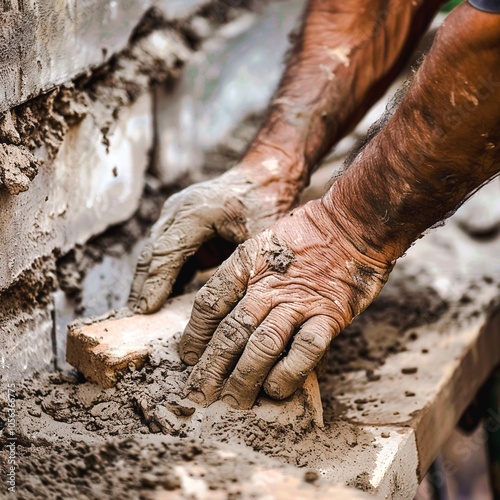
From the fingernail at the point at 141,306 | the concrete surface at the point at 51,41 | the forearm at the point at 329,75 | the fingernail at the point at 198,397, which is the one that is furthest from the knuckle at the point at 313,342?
the concrete surface at the point at 51,41

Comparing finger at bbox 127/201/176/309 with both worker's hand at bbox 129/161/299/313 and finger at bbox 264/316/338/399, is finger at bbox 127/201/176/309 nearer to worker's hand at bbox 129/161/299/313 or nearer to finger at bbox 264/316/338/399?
worker's hand at bbox 129/161/299/313

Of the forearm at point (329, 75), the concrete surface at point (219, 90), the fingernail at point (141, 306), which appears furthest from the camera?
the concrete surface at point (219, 90)

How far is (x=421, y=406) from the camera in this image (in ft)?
5.97

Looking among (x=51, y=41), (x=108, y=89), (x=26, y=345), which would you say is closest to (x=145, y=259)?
(x=26, y=345)

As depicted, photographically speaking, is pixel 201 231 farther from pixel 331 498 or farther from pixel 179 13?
pixel 179 13

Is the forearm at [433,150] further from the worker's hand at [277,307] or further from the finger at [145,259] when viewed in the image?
the finger at [145,259]

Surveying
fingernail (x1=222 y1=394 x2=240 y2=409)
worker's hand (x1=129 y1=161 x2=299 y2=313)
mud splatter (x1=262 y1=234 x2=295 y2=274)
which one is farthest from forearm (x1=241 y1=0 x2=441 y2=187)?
fingernail (x1=222 y1=394 x2=240 y2=409)

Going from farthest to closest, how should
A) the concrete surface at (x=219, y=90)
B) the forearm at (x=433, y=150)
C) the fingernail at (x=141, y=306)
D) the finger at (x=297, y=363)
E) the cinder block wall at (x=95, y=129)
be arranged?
1. the concrete surface at (x=219, y=90)
2. the fingernail at (x=141, y=306)
3. the cinder block wall at (x=95, y=129)
4. the finger at (x=297, y=363)
5. the forearm at (x=433, y=150)

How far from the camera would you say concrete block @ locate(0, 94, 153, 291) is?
1.71m

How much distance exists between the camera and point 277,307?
1.54m

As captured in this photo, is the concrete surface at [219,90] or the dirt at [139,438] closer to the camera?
the dirt at [139,438]

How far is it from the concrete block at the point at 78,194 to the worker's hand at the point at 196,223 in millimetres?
297

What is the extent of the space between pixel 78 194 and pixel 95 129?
0.23 m

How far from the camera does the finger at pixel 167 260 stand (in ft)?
5.89
